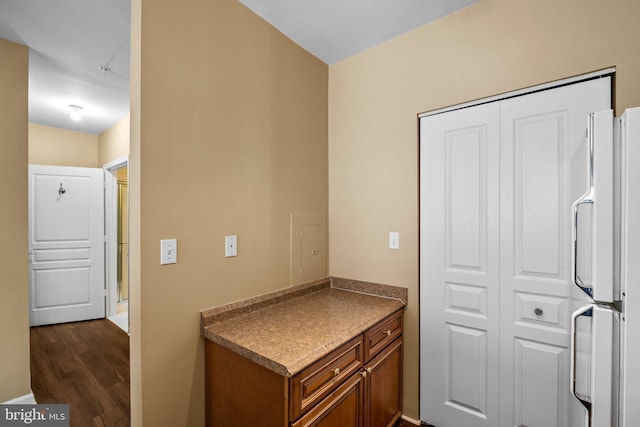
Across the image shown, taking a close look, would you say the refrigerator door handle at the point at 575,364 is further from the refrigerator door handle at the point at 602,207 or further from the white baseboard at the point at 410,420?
the white baseboard at the point at 410,420

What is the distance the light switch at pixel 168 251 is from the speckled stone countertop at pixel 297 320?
0.34 metres

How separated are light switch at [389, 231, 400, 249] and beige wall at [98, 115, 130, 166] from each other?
3.40 m

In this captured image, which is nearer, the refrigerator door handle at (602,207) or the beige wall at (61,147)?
the refrigerator door handle at (602,207)

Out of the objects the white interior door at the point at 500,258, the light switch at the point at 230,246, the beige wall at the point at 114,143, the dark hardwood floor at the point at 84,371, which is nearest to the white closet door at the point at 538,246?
the white interior door at the point at 500,258

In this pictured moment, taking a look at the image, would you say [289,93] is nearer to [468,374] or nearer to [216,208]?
[216,208]

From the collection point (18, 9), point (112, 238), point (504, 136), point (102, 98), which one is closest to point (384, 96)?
point (504, 136)

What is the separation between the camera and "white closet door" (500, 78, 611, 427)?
1478 millimetres

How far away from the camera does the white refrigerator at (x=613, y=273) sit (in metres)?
0.87

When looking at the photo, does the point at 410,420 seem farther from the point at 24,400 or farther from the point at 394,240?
the point at 24,400

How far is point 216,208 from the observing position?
1.62 metres

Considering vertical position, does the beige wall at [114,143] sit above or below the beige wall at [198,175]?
above

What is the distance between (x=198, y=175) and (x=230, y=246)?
430mm

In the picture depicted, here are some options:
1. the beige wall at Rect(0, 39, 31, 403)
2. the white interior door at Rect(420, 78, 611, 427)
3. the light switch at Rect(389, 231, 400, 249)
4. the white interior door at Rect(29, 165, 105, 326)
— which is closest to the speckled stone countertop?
the light switch at Rect(389, 231, 400, 249)

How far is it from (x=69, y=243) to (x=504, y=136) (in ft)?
16.1
